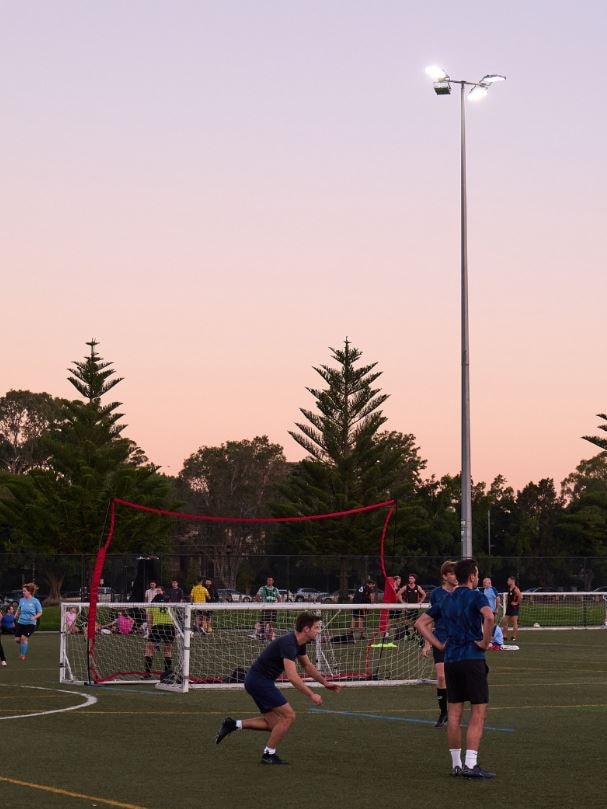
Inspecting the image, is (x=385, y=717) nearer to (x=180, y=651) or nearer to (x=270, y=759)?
(x=270, y=759)

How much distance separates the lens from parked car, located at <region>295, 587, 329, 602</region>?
52725 millimetres

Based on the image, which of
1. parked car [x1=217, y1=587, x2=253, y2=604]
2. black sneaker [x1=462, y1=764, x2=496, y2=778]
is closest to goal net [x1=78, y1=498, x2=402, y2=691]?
black sneaker [x1=462, y1=764, x2=496, y2=778]

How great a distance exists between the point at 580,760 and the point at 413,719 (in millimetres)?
4024

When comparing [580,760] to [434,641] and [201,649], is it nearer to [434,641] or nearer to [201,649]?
[434,641]

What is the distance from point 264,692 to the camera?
11898 mm

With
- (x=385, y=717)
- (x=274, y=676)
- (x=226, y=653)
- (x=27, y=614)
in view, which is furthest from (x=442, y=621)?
(x=27, y=614)

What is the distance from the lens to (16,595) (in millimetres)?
56156

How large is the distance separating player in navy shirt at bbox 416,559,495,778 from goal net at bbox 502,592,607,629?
3453cm

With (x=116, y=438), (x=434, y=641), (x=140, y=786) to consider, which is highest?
(x=116, y=438)

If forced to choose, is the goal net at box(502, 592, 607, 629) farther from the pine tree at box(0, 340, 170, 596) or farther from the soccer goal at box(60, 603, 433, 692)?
the pine tree at box(0, 340, 170, 596)

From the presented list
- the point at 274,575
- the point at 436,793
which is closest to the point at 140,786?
the point at 436,793

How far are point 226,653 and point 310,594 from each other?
26.6 meters

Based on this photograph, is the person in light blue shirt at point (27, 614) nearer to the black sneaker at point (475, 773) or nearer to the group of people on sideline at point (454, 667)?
the group of people on sideline at point (454, 667)

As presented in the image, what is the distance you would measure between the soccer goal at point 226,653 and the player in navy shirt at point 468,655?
783 cm
